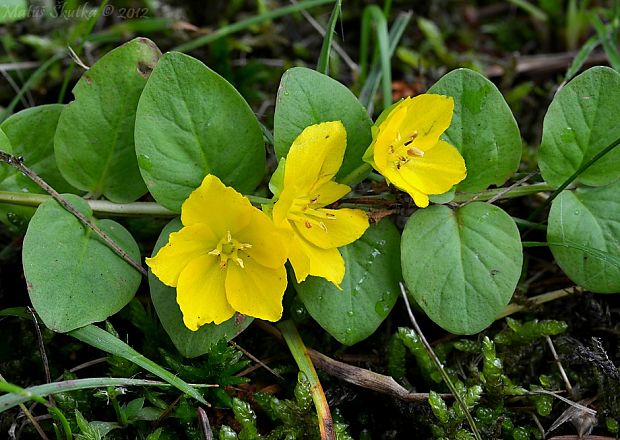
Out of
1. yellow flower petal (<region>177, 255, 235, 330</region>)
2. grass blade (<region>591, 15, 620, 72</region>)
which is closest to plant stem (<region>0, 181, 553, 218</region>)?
yellow flower petal (<region>177, 255, 235, 330</region>)

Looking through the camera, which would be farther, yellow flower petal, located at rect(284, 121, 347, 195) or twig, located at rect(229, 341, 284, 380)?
twig, located at rect(229, 341, 284, 380)

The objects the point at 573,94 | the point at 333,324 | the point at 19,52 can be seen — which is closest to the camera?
the point at 333,324

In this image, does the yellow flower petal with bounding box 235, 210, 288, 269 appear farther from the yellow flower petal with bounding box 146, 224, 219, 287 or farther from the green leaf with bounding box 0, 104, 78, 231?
the green leaf with bounding box 0, 104, 78, 231

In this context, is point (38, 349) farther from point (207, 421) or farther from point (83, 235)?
point (207, 421)

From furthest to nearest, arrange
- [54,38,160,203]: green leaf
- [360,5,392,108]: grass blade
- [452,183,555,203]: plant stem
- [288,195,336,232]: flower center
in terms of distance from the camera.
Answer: [360,5,392,108]: grass blade < [452,183,555,203]: plant stem < [54,38,160,203]: green leaf < [288,195,336,232]: flower center

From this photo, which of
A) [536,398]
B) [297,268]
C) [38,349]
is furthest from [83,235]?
[536,398]

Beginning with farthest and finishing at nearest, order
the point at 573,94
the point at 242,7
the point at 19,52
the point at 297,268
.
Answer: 1. the point at 242,7
2. the point at 19,52
3. the point at 573,94
4. the point at 297,268

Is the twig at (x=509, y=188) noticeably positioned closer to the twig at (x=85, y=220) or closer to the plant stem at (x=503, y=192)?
the plant stem at (x=503, y=192)

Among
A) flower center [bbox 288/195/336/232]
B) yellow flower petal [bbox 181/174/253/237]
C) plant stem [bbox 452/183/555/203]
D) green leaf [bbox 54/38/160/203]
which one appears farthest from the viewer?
plant stem [bbox 452/183/555/203]
